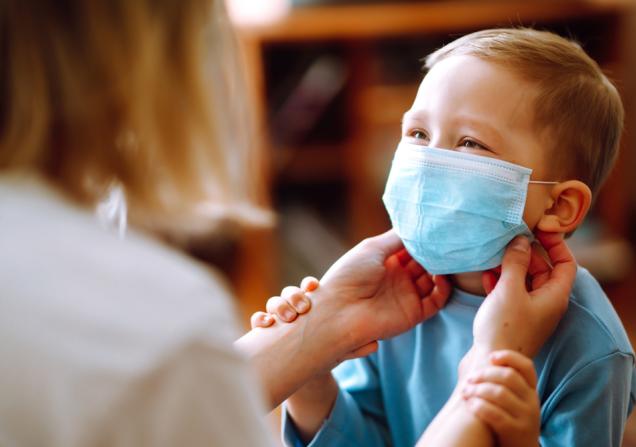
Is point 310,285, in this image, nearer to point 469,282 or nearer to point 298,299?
point 298,299

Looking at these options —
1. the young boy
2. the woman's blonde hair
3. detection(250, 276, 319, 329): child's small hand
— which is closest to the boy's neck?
the young boy

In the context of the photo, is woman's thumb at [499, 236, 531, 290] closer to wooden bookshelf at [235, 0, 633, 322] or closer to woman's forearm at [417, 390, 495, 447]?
woman's forearm at [417, 390, 495, 447]

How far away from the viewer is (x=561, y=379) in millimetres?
990

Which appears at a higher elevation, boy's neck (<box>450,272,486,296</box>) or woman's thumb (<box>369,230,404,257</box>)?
woman's thumb (<box>369,230,404,257</box>)

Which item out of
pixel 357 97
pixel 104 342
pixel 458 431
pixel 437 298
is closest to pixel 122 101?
pixel 104 342

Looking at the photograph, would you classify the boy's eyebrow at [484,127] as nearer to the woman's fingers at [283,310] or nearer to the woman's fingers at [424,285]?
the woman's fingers at [424,285]

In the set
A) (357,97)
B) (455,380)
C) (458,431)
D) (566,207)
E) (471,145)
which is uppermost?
(471,145)

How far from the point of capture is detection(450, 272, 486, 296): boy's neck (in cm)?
113

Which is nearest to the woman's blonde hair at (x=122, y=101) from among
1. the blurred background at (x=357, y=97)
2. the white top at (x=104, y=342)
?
the white top at (x=104, y=342)

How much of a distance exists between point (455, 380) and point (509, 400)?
0.85 feet

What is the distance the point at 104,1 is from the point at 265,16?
2821 millimetres

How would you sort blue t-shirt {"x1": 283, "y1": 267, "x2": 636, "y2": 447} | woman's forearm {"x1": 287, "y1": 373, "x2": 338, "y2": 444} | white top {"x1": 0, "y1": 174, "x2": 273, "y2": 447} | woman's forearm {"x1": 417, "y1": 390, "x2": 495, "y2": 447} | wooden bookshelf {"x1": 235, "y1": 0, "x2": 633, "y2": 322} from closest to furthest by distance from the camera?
white top {"x1": 0, "y1": 174, "x2": 273, "y2": 447}, woman's forearm {"x1": 417, "y1": 390, "x2": 495, "y2": 447}, blue t-shirt {"x1": 283, "y1": 267, "x2": 636, "y2": 447}, woman's forearm {"x1": 287, "y1": 373, "x2": 338, "y2": 444}, wooden bookshelf {"x1": 235, "y1": 0, "x2": 633, "y2": 322}

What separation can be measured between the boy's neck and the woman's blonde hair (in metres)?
0.50

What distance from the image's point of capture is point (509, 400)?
33.7 inches
